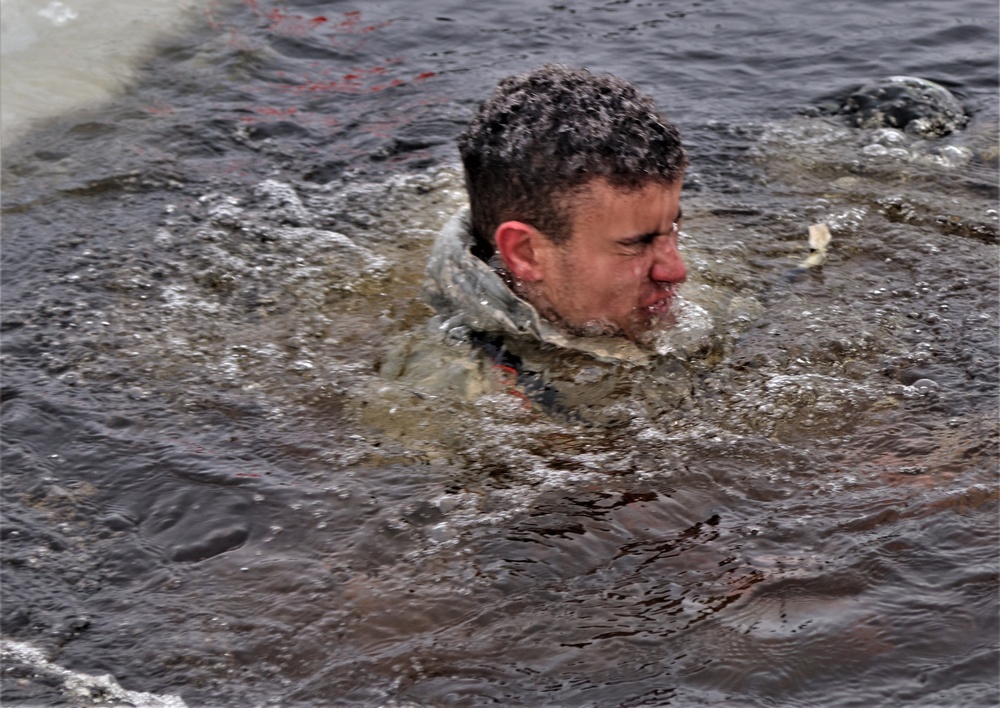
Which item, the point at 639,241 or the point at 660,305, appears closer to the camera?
the point at 639,241

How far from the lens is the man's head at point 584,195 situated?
359 centimetres

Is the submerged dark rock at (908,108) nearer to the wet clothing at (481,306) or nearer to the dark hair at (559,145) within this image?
the dark hair at (559,145)

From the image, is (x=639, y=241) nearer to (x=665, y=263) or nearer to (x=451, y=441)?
(x=665, y=263)

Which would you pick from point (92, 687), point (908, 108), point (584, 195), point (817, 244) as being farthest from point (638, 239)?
point (908, 108)

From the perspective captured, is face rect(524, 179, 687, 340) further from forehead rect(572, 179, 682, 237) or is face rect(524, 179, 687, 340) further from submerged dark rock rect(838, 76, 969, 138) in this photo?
submerged dark rock rect(838, 76, 969, 138)

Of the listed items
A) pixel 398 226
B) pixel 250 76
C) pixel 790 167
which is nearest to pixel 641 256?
pixel 398 226

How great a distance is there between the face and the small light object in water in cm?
127

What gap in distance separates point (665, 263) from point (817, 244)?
1.50 meters

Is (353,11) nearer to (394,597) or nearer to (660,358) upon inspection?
(660,358)

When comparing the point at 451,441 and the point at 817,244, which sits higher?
the point at 817,244

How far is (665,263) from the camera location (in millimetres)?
3662

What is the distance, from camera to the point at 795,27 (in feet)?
23.7

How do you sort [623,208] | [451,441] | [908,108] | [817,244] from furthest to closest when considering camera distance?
1. [908,108]
2. [817,244]
3. [451,441]
4. [623,208]

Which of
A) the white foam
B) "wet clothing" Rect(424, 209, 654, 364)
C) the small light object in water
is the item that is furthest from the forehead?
the white foam
